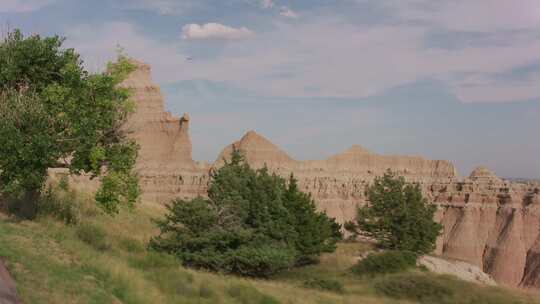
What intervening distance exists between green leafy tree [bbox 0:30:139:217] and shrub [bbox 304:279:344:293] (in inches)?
429

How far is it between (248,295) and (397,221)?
25191mm

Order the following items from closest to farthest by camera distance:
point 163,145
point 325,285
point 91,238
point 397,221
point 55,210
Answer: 1. point 91,238
2. point 55,210
3. point 325,285
4. point 397,221
5. point 163,145

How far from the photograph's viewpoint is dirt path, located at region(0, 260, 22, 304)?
8985 millimetres

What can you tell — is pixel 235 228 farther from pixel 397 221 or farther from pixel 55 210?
pixel 397 221

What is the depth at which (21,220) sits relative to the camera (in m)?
17.5

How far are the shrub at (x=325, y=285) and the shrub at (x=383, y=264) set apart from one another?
233 inches

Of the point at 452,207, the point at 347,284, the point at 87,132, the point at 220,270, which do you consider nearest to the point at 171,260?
the point at 220,270

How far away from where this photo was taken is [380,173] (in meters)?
105

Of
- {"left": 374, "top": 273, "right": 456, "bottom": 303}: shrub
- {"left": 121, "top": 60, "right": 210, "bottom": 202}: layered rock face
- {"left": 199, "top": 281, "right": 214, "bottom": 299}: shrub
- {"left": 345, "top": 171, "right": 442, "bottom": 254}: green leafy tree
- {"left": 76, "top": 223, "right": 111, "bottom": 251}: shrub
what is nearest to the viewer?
{"left": 199, "top": 281, "right": 214, "bottom": 299}: shrub

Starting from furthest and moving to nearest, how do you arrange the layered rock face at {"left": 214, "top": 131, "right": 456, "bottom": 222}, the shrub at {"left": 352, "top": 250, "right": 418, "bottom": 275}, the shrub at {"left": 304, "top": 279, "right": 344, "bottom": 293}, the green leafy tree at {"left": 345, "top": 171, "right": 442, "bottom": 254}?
the layered rock face at {"left": 214, "top": 131, "right": 456, "bottom": 222} → the green leafy tree at {"left": 345, "top": 171, "right": 442, "bottom": 254} → the shrub at {"left": 352, "top": 250, "right": 418, "bottom": 275} → the shrub at {"left": 304, "top": 279, "right": 344, "bottom": 293}

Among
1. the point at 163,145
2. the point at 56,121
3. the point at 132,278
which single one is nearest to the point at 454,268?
the point at 132,278

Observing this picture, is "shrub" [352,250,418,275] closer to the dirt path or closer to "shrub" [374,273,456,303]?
"shrub" [374,273,456,303]

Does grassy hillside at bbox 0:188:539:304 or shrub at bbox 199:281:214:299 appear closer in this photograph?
grassy hillside at bbox 0:188:539:304

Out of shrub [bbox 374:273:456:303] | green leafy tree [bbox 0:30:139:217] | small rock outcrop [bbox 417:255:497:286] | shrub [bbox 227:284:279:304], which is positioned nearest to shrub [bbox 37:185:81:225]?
green leafy tree [bbox 0:30:139:217]
